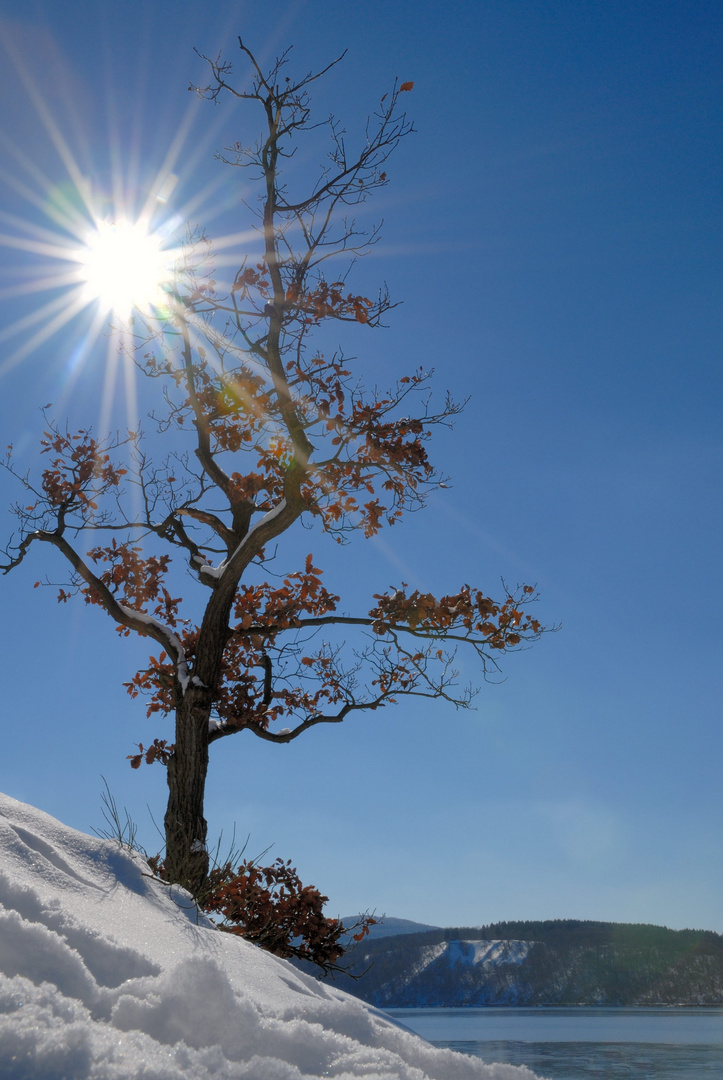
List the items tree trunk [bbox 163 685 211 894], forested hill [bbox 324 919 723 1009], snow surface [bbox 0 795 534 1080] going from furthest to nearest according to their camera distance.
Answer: forested hill [bbox 324 919 723 1009]
tree trunk [bbox 163 685 211 894]
snow surface [bbox 0 795 534 1080]

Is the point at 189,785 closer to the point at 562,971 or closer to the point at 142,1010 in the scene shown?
the point at 142,1010

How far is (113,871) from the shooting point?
11.7ft

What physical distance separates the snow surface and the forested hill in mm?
90977

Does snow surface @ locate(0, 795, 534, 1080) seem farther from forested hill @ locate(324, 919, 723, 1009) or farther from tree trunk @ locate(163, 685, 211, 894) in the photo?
forested hill @ locate(324, 919, 723, 1009)

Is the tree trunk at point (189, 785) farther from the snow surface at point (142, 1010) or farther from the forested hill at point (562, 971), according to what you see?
the forested hill at point (562, 971)

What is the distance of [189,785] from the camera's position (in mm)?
7062

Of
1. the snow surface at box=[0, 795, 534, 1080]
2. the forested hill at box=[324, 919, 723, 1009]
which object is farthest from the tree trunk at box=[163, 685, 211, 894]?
the forested hill at box=[324, 919, 723, 1009]

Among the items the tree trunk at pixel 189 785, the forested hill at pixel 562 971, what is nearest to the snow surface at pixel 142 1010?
the tree trunk at pixel 189 785

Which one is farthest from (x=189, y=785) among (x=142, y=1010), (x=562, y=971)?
(x=562, y=971)

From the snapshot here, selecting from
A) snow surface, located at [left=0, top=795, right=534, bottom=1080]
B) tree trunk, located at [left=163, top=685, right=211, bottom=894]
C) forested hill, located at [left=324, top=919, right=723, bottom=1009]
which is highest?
tree trunk, located at [left=163, top=685, right=211, bottom=894]

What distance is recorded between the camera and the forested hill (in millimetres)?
87688

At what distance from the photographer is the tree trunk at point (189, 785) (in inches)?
244

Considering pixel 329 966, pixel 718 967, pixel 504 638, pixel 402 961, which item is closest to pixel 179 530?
pixel 504 638

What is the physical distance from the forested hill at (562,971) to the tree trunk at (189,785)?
87.0 metres
